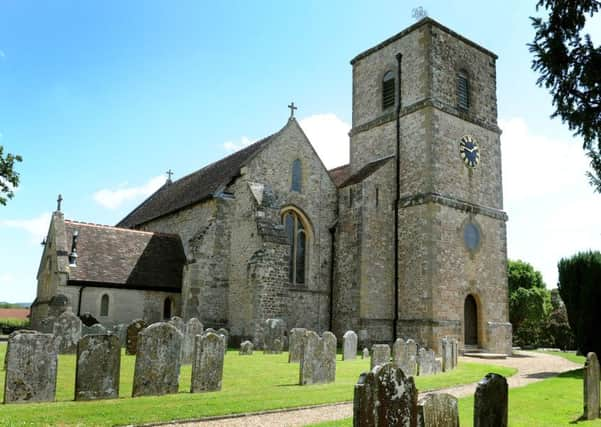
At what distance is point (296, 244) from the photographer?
2520 cm

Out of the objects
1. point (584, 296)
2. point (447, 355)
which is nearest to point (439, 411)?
point (447, 355)

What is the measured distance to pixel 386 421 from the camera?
561cm

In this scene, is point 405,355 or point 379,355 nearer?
point 379,355

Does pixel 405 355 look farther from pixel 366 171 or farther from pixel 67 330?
pixel 366 171

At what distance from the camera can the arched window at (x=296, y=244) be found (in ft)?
81.8

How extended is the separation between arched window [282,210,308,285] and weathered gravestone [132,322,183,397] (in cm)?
1404

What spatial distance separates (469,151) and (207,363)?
64.3 feet

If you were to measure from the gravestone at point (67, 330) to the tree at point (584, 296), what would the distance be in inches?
673

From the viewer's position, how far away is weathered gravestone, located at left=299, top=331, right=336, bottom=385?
41.6 ft

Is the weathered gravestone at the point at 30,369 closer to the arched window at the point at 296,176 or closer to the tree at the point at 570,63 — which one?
the tree at the point at 570,63

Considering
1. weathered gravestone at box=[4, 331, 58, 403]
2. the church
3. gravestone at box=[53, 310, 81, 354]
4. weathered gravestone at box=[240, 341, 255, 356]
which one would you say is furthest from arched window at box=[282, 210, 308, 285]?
weathered gravestone at box=[4, 331, 58, 403]

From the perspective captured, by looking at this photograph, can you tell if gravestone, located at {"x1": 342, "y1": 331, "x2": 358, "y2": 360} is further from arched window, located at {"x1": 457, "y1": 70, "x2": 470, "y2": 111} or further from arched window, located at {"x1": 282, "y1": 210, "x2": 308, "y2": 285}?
arched window, located at {"x1": 457, "y1": 70, "x2": 470, "y2": 111}

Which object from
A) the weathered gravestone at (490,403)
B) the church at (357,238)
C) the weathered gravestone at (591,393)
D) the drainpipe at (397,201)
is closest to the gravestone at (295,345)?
the church at (357,238)

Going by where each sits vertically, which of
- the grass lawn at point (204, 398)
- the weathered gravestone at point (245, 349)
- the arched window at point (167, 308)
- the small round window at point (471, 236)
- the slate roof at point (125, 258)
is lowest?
the grass lawn at point (204, 398)
